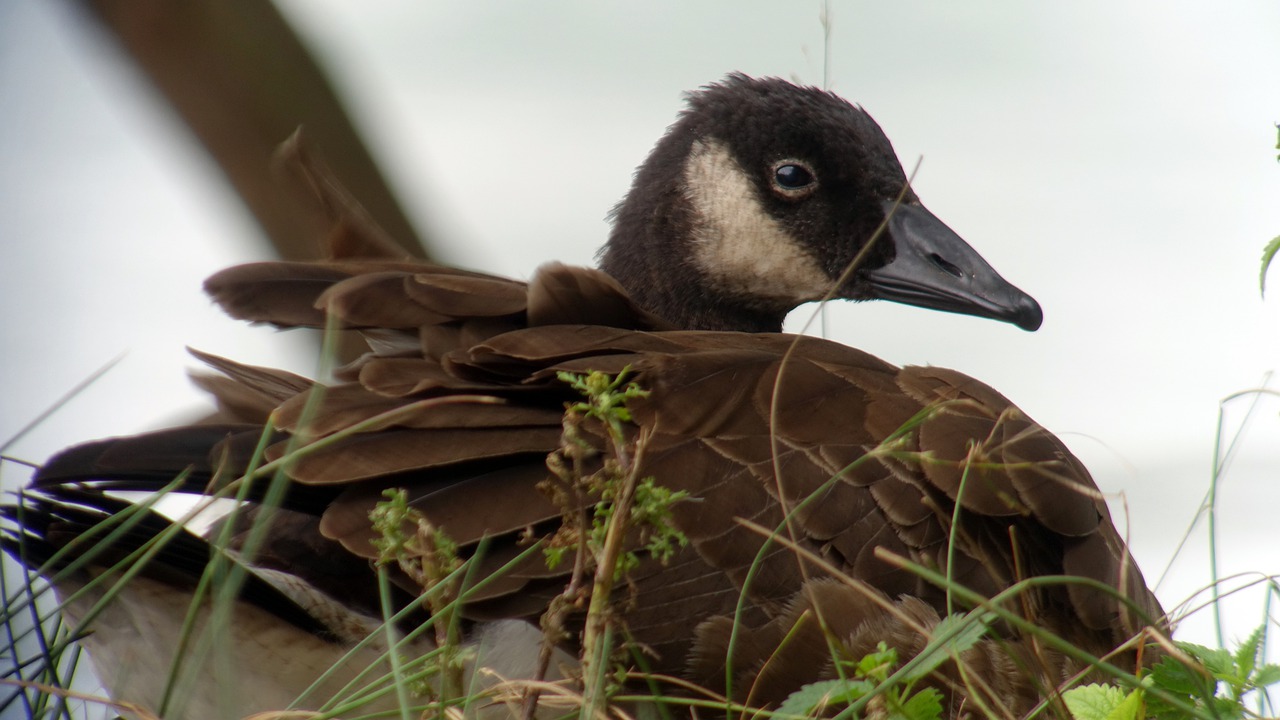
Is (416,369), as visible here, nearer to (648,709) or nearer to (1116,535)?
(648,709)

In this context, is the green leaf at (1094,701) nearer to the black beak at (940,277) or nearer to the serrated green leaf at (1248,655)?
the serrated green leaf at (1248,655)

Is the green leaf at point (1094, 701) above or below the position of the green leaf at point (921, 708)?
below

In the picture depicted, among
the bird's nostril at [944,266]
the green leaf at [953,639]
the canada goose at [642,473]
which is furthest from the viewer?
the bird's nostril at [944,266]

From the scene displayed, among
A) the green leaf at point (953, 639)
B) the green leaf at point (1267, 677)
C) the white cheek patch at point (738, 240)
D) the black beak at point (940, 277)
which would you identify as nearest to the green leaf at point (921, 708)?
the green leaf at point (953, 639)

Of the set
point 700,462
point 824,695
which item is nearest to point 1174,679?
point 824,695

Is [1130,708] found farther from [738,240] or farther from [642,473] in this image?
[738,240]

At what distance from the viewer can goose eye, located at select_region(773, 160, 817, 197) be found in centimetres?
362

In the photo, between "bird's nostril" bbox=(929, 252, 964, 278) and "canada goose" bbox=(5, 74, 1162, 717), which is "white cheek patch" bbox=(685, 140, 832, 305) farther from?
"canada goose" bbox=(5, 74, 1162, 717)

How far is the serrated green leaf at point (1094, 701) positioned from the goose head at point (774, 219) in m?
1.74

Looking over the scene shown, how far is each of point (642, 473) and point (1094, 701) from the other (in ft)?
2.47

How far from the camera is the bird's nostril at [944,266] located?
Answer: 345cm

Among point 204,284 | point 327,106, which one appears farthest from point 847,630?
point 327,106

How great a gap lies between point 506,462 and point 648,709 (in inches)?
18.3

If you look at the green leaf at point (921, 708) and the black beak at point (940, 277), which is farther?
the black beak at point (940, 277)
